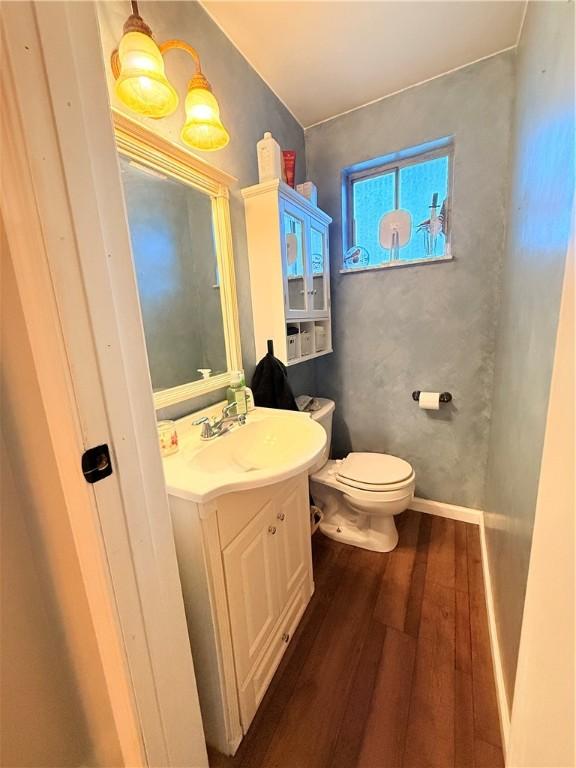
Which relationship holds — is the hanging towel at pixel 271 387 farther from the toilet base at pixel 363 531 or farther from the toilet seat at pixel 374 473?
the toilet base at pixel 363 531

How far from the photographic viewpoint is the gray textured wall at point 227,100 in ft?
3.31

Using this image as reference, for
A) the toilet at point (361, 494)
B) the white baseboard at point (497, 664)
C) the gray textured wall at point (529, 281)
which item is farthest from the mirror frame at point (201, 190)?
the white baseboard at point (497, 664)

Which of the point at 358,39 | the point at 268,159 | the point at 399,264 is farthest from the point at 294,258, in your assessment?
the point at 358,39

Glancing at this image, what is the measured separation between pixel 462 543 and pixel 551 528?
1500 mm

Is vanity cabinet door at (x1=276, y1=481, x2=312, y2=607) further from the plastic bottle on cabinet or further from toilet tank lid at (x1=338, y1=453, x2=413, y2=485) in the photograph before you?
the plastic bottle on cabinet

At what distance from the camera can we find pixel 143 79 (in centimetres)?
87

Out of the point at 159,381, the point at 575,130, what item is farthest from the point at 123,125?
the point at 575,130

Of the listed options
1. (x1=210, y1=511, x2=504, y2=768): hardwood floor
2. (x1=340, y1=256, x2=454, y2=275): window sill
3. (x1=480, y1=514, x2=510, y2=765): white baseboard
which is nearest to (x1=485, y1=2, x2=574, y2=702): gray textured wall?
(x1=480, y1=514, x2=510, y2=765): white baseboard

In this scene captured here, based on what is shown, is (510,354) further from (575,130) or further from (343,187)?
(343,187)

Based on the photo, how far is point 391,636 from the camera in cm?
124

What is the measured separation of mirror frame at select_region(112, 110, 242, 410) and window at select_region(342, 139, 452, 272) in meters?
0.92

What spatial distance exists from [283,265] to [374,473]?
1.20 m

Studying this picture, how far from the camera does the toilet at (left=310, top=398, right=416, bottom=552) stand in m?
1.59

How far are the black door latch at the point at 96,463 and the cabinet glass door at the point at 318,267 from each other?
144cm
